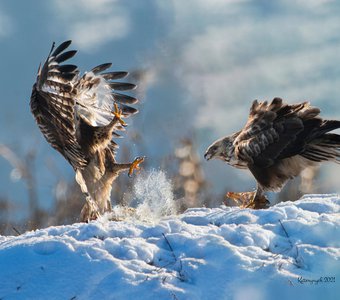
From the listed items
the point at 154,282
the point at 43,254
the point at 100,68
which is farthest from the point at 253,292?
the point at 100,68

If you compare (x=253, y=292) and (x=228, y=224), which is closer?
(x=253, y=292)

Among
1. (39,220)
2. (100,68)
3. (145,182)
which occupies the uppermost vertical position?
(100,68)

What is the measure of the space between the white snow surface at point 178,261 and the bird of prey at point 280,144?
3026 millimetres

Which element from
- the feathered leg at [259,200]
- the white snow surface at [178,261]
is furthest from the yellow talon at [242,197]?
the white snow surface at [178,261]

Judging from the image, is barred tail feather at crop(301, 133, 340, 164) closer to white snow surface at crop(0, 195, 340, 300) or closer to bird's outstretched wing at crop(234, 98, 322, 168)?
bird's outstretched wing at crop(234, 98, 322, 168)

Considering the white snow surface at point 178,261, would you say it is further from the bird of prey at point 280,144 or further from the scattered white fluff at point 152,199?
the bird of prey at point 280,144

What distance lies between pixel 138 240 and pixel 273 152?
406 centimetres

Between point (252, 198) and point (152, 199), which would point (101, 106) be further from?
point (252, 198)

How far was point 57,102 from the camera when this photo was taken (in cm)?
1058

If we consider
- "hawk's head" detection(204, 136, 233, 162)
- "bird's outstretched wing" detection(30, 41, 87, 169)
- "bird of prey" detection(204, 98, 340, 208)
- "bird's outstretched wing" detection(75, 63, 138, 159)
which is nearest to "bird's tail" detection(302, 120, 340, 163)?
"bird of prey" detection(204, 98, 340, 208)

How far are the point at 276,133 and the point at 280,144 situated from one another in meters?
0.16

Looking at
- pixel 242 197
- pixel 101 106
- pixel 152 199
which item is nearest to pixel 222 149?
pixel 242 197

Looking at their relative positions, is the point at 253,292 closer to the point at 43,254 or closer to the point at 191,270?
the point at 191,270

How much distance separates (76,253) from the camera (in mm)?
6164
